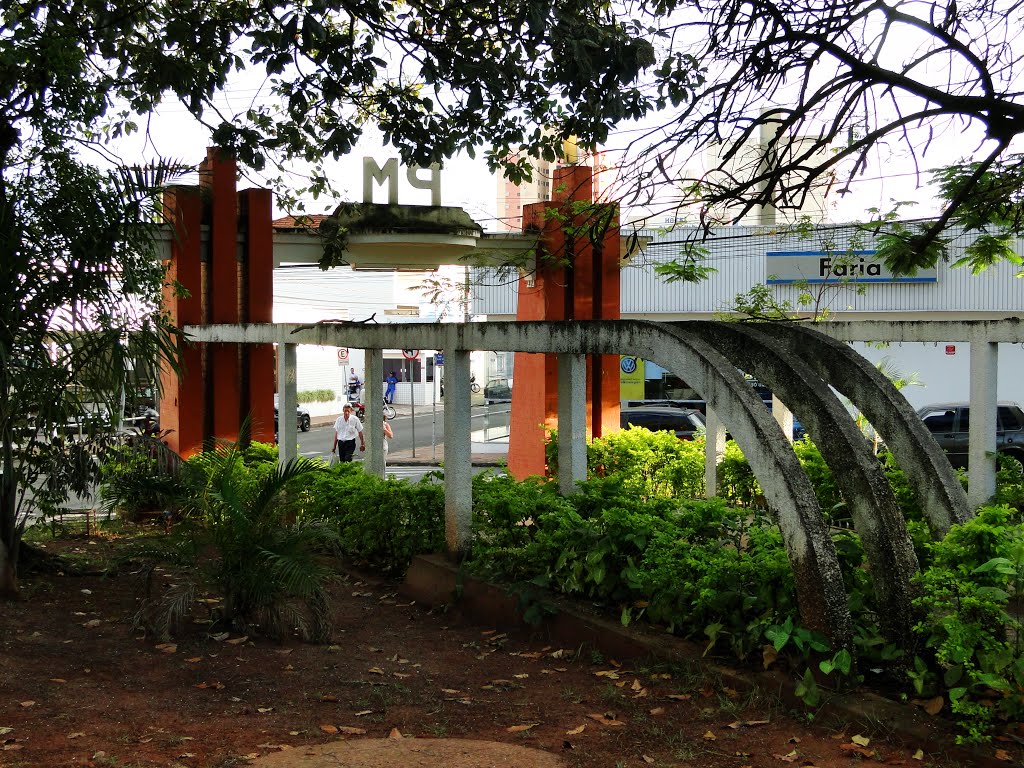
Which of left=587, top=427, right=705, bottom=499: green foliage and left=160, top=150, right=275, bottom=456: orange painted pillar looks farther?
left=160, top=150, right=275, bottom=456: orange painted pillar

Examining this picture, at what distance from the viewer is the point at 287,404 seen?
10977 mm

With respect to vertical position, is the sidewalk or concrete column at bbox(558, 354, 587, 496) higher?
concrete column at bbox(558, 354, 587, 496)

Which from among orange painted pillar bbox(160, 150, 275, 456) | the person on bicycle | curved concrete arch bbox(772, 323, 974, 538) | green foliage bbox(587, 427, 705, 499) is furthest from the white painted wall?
the person on bicycle

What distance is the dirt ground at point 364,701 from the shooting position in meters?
4.57

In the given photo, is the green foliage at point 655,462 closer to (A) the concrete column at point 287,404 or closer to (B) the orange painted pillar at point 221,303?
(A) the concrete column at point 287,404

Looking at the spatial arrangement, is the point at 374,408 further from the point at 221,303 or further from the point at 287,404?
the point at 221,303

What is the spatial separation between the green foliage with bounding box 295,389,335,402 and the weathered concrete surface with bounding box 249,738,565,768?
32303mm

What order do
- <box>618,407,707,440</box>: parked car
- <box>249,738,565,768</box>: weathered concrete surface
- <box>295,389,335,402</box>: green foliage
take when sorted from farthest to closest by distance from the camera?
<box>295,389,335,402</box>: green foliage, <box>618,407,707,440</box>: parked car, <box>249,738,565,768</box>: weathered concrete surface

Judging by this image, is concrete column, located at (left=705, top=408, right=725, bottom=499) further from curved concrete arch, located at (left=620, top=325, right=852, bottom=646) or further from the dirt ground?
curved concrete arch, located at (left=620, top=325, right=852, bottom=646)

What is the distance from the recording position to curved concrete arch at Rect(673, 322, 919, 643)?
17.0 ft

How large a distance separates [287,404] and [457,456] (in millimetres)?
3561

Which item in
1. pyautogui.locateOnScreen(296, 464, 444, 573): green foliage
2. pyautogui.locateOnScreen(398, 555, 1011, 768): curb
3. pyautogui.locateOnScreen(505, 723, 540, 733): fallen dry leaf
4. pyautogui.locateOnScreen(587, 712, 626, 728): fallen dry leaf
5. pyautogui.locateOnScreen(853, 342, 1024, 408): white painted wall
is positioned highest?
pyautogui.locateOnScreen(853, 342, 1024, 408): white painted wall

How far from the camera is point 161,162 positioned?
7414 mm

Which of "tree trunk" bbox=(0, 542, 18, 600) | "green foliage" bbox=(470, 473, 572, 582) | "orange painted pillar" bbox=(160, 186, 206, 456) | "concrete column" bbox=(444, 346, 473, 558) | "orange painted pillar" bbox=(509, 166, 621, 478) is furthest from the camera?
"orange painted pillar" bbox=(509, 166, 621, 478)
